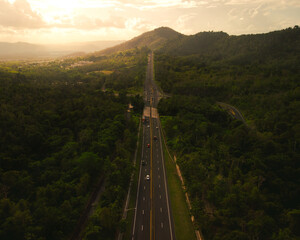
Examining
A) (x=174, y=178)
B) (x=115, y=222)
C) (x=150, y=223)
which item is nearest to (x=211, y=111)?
(x=174, y=178)

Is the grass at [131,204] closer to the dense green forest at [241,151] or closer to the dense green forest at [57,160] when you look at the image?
the dense green forest at [57,160]

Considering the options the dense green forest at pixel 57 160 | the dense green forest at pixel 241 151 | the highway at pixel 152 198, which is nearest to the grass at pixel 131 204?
the highway at pixel 152 198

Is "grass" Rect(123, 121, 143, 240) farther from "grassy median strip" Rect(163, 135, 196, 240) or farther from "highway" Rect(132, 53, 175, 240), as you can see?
"grassy median strip" Rect(163, 135, 196, 240)

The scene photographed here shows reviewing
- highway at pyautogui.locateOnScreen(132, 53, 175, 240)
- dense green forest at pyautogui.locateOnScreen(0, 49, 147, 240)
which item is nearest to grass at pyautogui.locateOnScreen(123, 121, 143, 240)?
highway at pyautogui.locateOnScreen(132, 53, 175, 240)

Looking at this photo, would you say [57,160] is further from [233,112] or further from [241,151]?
[233,112]

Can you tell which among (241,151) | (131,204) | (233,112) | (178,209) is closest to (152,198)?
(131,204)
